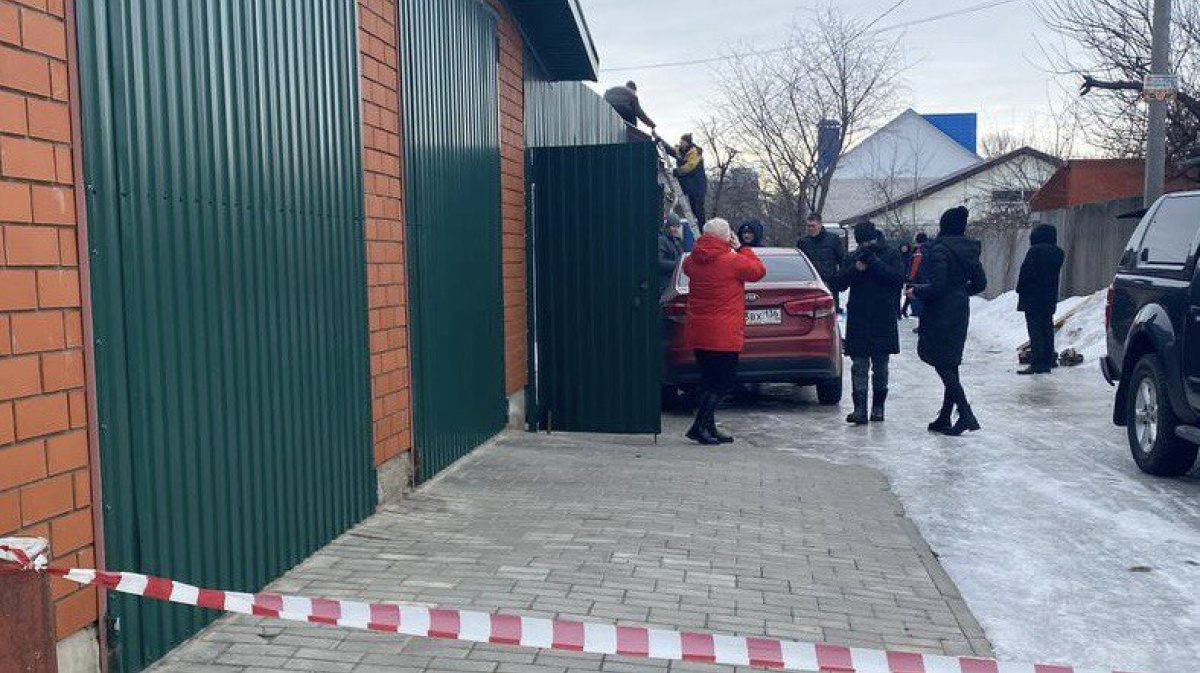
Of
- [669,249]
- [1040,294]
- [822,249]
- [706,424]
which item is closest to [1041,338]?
[1040,294]

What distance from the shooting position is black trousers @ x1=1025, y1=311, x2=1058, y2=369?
46.4ft

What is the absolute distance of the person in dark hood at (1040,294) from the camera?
558 inches

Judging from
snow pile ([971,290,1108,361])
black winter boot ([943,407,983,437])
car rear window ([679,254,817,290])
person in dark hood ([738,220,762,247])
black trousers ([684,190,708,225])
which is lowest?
black winter boot ([943,407,983,437])

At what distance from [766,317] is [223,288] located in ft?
23.1

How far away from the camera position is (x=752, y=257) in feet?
28.7

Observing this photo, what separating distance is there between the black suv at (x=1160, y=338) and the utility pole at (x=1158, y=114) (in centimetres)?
609

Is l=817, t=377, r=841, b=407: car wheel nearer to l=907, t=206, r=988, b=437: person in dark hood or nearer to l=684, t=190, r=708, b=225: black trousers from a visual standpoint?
l=907, t=206, r=988, b=437: person in dark hood

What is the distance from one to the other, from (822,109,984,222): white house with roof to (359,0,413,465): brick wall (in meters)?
60.2

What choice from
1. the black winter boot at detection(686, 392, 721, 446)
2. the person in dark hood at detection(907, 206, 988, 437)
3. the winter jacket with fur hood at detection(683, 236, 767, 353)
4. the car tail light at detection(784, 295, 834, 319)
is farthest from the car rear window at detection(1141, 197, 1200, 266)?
the black winter boot at detection(686, 392, 721, 446)

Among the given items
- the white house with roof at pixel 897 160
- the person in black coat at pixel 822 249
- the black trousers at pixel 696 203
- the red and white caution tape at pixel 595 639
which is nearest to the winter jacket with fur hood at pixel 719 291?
the red and white caution tape at pixel 595 639

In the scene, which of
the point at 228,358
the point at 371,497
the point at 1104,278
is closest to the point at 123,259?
the point at 228,358

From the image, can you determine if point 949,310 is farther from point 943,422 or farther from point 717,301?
point 717,301

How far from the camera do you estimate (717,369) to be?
8742mm

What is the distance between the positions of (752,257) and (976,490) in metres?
2.50
